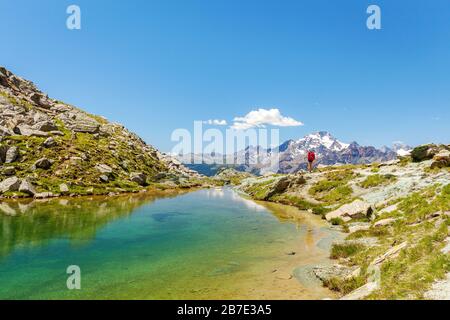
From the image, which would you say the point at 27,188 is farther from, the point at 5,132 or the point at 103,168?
the point at 5,132

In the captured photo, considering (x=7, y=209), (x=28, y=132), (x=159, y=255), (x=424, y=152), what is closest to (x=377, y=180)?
(x=424, y=152)

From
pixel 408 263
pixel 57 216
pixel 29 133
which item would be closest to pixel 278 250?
pixel 408 263

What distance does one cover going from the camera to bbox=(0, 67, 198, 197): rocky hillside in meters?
74.6

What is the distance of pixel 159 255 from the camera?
2623 centimetres

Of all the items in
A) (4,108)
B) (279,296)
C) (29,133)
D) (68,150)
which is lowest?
(279,296)

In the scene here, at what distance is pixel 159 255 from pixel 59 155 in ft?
260

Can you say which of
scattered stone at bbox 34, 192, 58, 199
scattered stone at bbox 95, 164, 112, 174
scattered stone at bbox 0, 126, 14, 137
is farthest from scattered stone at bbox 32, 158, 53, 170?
scattered stone at bbox 0, 126, 14, 137

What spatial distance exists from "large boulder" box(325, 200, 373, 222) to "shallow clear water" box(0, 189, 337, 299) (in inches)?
114

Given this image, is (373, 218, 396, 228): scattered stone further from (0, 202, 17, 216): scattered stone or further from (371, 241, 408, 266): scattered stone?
(0, 202, 17, 216): scattered stone

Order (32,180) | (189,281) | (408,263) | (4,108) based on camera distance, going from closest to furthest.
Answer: (408,263) < (189,281) < (32,180) < (4,108)

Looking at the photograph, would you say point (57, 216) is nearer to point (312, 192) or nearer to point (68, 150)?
point (312, 192)

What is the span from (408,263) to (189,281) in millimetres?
12833

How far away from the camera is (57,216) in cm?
4469
